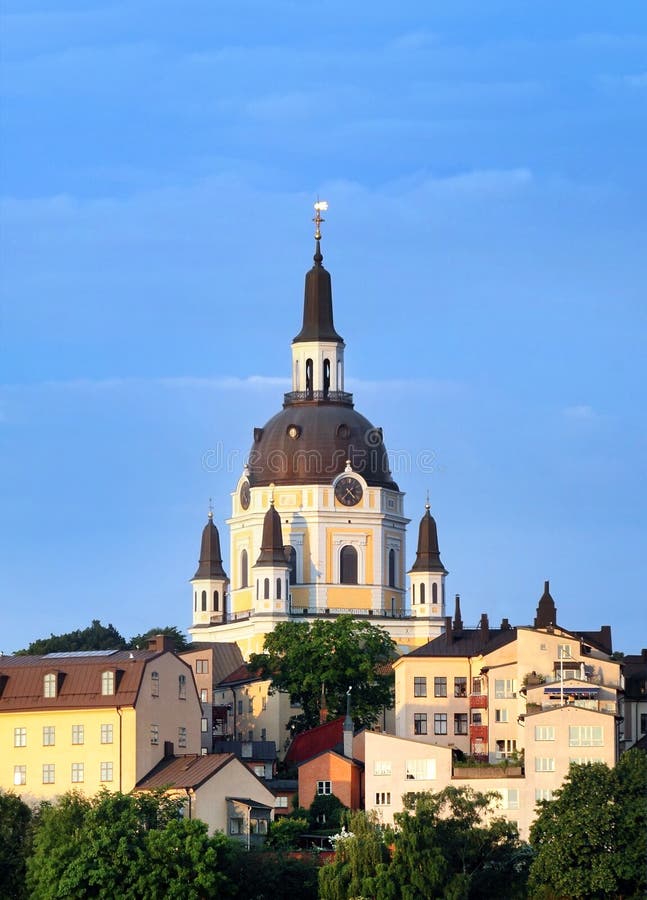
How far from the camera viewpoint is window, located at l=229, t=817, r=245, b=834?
118 metres

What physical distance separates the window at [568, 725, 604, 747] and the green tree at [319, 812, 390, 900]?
10.3 metres

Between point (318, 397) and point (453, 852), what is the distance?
6810 centimetres

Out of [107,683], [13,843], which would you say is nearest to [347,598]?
[107,683]

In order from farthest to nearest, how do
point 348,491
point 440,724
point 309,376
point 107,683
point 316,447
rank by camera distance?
point 309,376, point 316,447, point 348,491, point 440,724, point 107,683

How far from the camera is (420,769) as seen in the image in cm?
11881

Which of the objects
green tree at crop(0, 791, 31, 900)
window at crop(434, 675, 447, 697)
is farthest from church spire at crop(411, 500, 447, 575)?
green tree at crop(0, 791, 31, 900)

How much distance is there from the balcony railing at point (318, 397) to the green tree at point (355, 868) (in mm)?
66191

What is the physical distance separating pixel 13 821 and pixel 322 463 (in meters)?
59.3

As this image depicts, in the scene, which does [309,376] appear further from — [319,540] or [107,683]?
[107,683]

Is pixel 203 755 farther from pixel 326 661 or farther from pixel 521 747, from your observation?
pixel 326 661

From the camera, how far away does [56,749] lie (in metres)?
123

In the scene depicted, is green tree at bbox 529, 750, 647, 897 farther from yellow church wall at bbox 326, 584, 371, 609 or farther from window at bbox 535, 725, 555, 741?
yellow church wall at bbox 326, 584, 371, 609

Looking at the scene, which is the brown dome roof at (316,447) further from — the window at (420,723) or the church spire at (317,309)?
the window at (420,723)

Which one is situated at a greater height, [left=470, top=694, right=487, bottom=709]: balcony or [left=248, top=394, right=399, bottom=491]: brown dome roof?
[left=248, top=394, right=399, bottom=491]: brown dome roof
